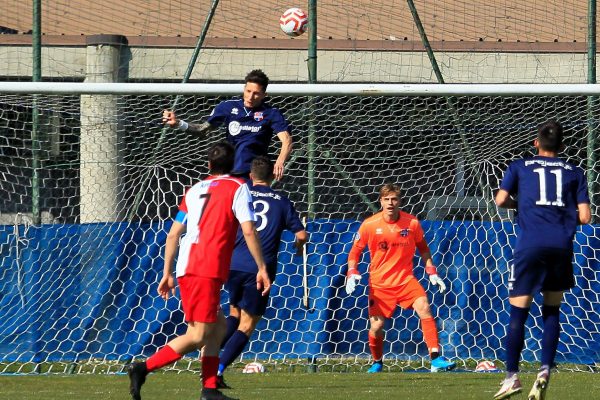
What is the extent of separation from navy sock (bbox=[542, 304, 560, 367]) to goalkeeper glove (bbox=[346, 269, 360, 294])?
350 cm

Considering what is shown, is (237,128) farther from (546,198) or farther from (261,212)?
(546,198)

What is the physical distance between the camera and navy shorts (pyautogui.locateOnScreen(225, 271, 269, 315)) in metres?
8.94

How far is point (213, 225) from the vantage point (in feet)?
23.2

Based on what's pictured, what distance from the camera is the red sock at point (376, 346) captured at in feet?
36.7

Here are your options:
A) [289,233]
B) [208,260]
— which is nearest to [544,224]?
[208,260]

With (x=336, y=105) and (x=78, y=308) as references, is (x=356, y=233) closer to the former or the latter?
(x=336, y=105)

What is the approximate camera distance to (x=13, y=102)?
11180mm

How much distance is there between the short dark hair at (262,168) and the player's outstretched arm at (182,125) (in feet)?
1.65

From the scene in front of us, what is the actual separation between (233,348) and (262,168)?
1.44m

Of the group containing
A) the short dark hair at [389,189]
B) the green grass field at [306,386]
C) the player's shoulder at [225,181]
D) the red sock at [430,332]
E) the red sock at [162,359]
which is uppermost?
the player's shoulder at [225,181]

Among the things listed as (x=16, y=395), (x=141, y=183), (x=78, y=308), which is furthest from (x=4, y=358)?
(x=16, y=395)

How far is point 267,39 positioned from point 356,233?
9.37 feet

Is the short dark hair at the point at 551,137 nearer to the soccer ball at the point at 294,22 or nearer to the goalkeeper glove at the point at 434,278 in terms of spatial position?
the goalkeeper glove at the point at 434,278

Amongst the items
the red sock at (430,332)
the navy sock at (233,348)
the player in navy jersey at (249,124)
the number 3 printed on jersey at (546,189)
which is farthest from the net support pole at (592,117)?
the navy sock at (233,348)
